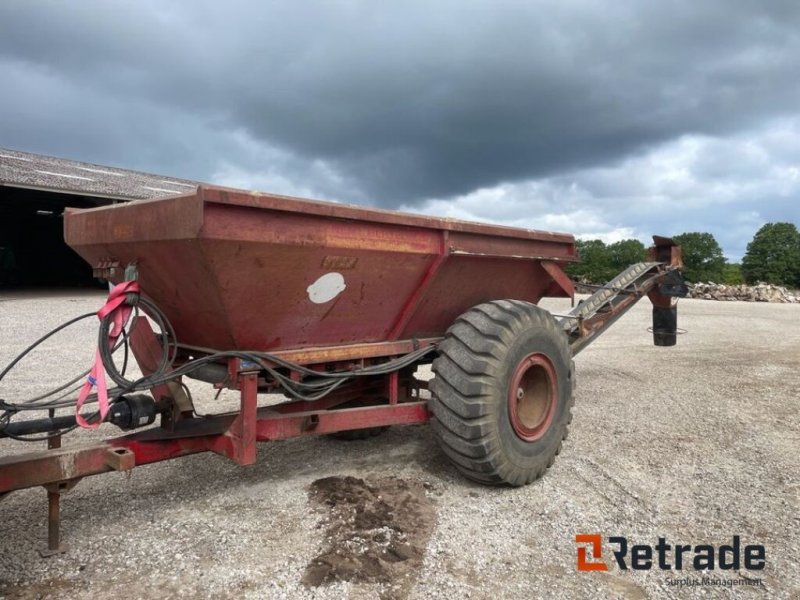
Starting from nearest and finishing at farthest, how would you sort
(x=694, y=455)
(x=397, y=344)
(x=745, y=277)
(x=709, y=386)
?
(x=397, y=344) → (x=694, y=455) → (x=709, y=386) → (x=745, y=277)

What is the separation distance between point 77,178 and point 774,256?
4585 cm

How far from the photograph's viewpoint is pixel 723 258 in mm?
46031

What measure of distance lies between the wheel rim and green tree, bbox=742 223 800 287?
44.2m

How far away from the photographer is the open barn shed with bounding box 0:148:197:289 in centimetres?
1605

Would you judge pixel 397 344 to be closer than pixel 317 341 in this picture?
No

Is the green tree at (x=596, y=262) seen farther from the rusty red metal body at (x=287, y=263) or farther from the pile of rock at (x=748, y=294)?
the rusty red metal body at (x=287, y=263)

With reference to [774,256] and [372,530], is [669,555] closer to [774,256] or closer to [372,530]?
[372,530]

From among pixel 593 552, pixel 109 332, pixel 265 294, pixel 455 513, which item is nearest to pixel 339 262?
pixel 265 294

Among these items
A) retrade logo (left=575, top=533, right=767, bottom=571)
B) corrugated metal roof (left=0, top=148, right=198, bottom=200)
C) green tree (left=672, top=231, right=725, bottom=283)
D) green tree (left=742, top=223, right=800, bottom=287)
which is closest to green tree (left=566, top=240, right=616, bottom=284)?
green tree (left=672, top=231, right=725, bottom=283)

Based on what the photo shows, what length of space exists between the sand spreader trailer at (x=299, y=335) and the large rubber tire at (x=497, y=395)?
0.01m

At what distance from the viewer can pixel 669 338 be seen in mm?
8039

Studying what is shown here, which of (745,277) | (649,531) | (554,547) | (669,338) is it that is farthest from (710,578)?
(745,277)

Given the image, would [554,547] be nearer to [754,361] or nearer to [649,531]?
[649,531]

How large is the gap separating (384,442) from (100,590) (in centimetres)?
250
